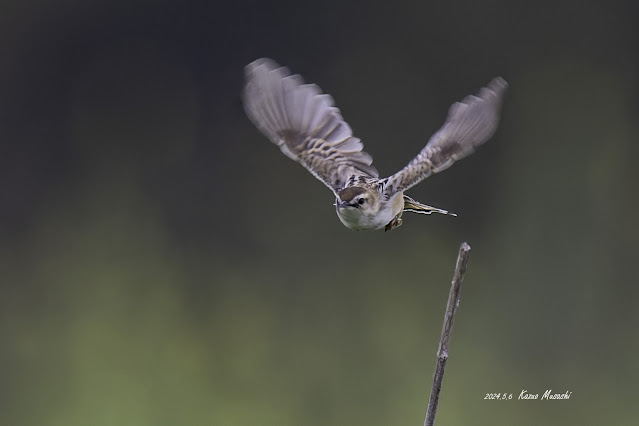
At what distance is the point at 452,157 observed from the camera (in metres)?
2.00

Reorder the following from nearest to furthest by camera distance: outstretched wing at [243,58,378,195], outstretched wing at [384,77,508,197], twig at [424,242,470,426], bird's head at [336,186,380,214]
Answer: twig at [424,242,470,426], bird's head at [336,186,380,214], outstretched wing at [384,77,508,197], outstretched wing at [243,58,378,195]

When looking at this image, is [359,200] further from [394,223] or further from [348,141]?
[348,141]

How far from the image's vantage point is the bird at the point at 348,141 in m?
1.88

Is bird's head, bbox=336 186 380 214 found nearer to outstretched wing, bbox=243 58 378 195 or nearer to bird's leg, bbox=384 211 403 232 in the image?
bird's leg, bbox=384 211 403 232

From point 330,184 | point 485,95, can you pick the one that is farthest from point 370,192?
point 485,95

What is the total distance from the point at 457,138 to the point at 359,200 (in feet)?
1.23

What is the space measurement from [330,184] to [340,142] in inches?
10.3

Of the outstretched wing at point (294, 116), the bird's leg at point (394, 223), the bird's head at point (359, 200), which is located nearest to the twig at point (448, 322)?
→ the bird's head at point (359, 200)

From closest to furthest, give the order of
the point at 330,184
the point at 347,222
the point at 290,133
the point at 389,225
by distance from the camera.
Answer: the point at 347,222 → the point at 389,225 → the point at 330,184 → the point at 290,133

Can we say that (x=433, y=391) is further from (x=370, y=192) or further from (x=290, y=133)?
(x=290, y=133)

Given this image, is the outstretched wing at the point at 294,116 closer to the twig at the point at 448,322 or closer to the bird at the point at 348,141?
the bird at the point at 348,141

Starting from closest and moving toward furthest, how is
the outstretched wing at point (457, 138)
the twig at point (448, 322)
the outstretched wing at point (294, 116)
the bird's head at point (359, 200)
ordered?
the twig at point (448, 322)
the bird's head at point (359, 200)
the outstretched wing at point (457, 138)
the outstretched wing at point (294, 116)

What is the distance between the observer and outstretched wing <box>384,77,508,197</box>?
1.94 metres

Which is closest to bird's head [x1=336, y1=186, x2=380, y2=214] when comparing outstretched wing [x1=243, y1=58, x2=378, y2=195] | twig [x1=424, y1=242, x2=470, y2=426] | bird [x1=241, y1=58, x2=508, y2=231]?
bird [x1=241, y1=58, x2=508, y2=231]
